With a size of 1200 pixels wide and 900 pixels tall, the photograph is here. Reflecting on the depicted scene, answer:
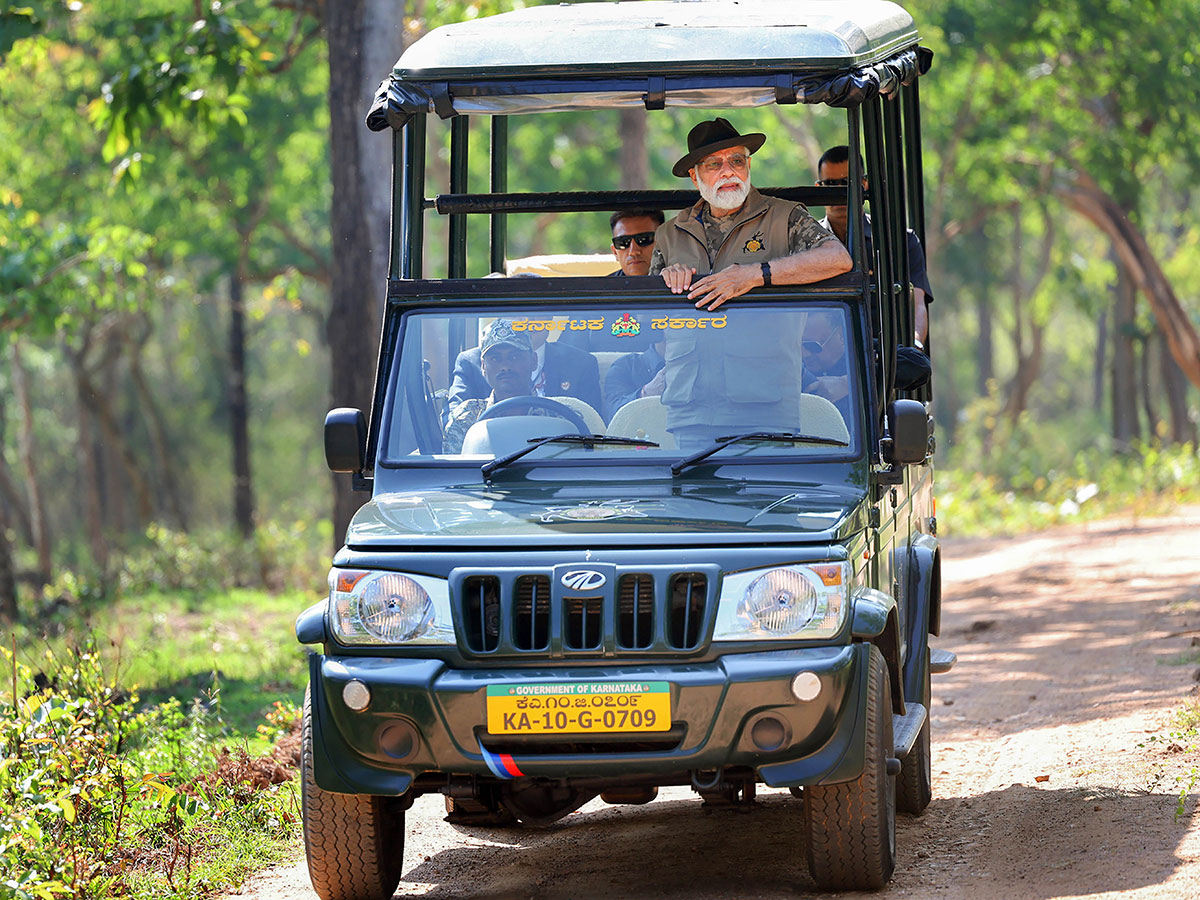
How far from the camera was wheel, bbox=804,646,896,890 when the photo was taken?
4961mm

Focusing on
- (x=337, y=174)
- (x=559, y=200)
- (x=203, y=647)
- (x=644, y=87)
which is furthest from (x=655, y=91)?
(x=203, y=647)

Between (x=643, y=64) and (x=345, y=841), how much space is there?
9.17ft

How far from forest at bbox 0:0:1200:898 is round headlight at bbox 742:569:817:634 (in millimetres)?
2327

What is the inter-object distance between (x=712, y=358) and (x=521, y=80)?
1.22 metres

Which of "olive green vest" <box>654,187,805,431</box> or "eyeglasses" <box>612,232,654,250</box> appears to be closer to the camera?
"olive green vest" <box>654,187,805,431</box>

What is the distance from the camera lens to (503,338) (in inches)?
235

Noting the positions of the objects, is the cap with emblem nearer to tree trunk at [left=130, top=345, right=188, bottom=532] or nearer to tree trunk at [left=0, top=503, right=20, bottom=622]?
tree trunk at [left=0, top=503, right=20, bottom=622]

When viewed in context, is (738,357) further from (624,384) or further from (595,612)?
(595,612)

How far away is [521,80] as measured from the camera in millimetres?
6016

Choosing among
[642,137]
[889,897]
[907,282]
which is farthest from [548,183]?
[889,897]

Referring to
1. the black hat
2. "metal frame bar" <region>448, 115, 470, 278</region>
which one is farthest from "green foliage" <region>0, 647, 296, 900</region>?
the black hat

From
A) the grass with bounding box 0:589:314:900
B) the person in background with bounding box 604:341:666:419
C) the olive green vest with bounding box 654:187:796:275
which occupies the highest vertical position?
the olive green vest with bounding box 654:187:796:275

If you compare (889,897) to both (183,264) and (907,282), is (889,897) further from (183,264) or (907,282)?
(183,264)

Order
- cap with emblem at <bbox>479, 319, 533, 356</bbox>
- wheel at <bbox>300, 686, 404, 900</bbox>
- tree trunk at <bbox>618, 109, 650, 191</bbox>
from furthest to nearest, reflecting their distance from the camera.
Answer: tree trunk at <bbox>618, 109, 650, 191</bbox>, cap with emblem at <bbox>479, 319, 533, 356</bbox>, wheel at <bbox>300, 686, 404, 900</bbox>
